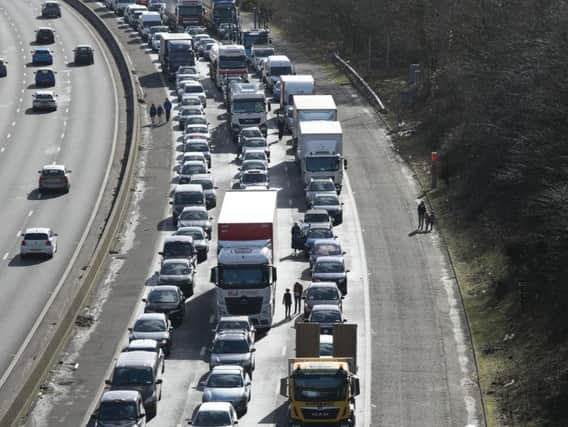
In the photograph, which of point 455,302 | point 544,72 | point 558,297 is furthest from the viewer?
point 544,72

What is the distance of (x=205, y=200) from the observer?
8288 cm

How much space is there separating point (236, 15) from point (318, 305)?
82.9 metres

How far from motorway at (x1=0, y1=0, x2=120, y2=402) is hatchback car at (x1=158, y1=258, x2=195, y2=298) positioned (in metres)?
4.53

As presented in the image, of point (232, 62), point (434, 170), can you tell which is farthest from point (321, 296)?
point (232, 62)

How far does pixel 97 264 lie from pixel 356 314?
12056 millimetres

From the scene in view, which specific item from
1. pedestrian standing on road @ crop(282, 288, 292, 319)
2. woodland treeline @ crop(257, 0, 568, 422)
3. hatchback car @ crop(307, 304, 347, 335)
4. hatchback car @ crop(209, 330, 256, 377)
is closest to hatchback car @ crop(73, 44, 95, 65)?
woodland treeline @ crop(257, 0, 568, 422)

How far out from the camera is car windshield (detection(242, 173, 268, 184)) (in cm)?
8481

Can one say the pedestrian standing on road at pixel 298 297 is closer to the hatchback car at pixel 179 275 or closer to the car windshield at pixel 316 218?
the hatchback car at pixel 179 275

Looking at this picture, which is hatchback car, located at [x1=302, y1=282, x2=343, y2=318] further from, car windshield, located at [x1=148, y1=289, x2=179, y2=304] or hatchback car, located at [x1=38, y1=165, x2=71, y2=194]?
hatchback car, located at [x1=38, y1=165, x2=71, y2=194]

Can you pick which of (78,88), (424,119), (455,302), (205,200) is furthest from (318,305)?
(78,88)

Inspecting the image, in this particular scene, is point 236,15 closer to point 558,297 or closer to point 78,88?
point 78,88

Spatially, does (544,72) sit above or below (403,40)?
above

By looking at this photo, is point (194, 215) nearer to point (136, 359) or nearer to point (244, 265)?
point (244, 265)

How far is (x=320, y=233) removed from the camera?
73938mm
